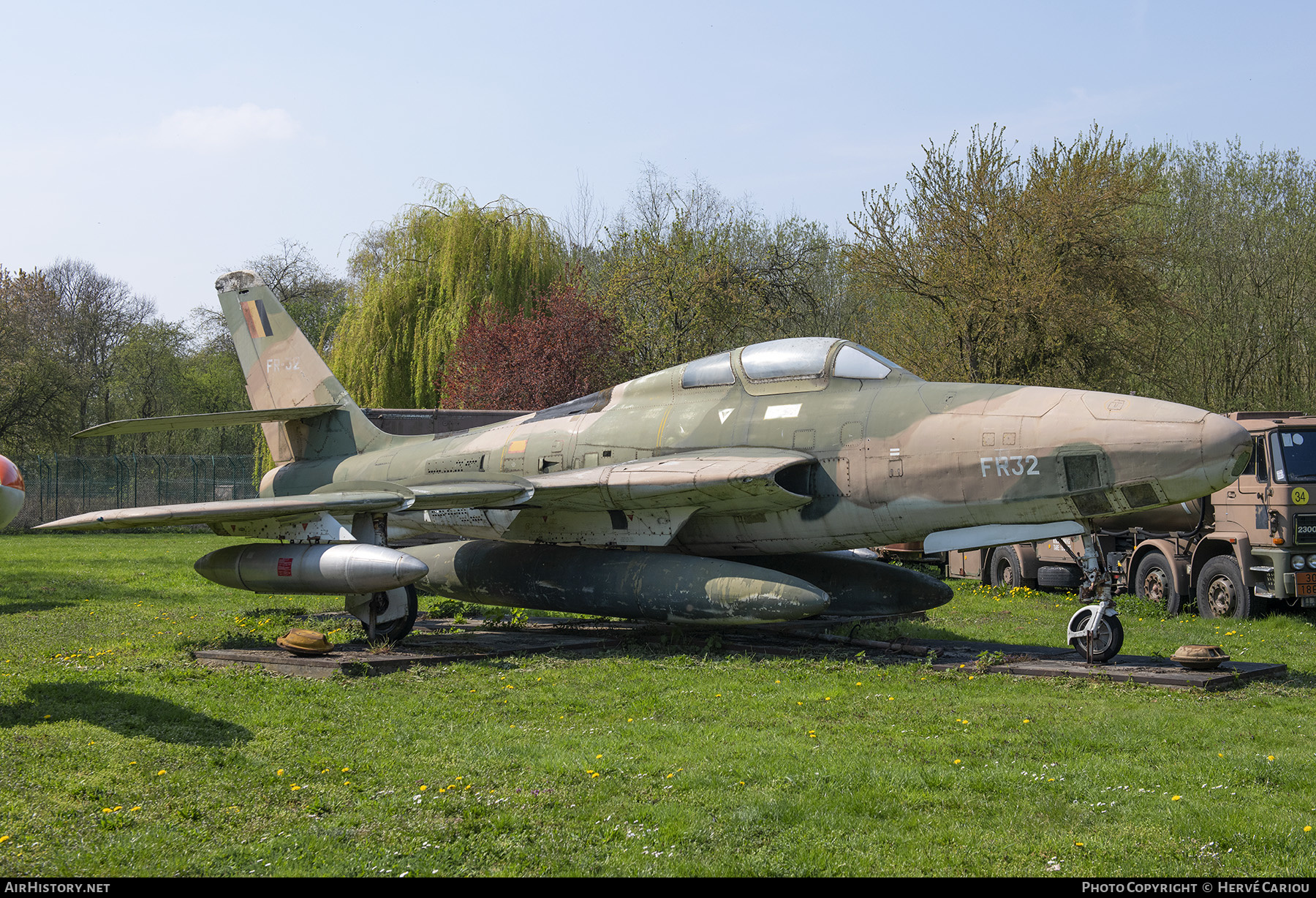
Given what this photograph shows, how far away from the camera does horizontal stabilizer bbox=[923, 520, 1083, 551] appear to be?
9578 millimetres

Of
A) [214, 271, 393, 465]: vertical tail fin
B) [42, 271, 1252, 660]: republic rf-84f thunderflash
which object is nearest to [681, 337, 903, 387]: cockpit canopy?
[42, 271, 1252, 660]: republic rf-84f thunderflash

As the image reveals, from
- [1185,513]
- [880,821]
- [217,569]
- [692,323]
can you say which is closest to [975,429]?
[880,821]

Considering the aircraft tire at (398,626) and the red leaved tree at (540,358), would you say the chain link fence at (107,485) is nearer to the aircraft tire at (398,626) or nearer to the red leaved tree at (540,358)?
the red leaved tree at (540,358)

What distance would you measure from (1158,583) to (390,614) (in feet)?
36.6

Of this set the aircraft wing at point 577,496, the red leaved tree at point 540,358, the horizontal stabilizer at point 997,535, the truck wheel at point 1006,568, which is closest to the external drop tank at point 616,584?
the aircraft wing at point 577,496

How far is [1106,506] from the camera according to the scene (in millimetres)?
9258

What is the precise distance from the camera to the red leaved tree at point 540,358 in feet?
87.8

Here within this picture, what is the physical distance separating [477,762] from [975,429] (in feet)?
19.4

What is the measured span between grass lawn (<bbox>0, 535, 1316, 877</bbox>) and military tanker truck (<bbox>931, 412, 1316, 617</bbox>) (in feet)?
7.46

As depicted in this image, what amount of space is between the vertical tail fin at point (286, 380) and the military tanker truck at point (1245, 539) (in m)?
10.3

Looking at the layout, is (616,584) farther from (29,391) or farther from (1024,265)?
(29,391)

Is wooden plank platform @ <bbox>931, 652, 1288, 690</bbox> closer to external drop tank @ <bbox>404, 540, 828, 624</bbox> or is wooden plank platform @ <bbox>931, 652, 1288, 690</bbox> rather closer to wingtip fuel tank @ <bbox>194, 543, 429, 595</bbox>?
external drop tank @ <bbox>404, 540, 828, 624</bbox>

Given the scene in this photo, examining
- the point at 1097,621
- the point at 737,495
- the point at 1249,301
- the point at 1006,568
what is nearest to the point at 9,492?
the point at 737,495
